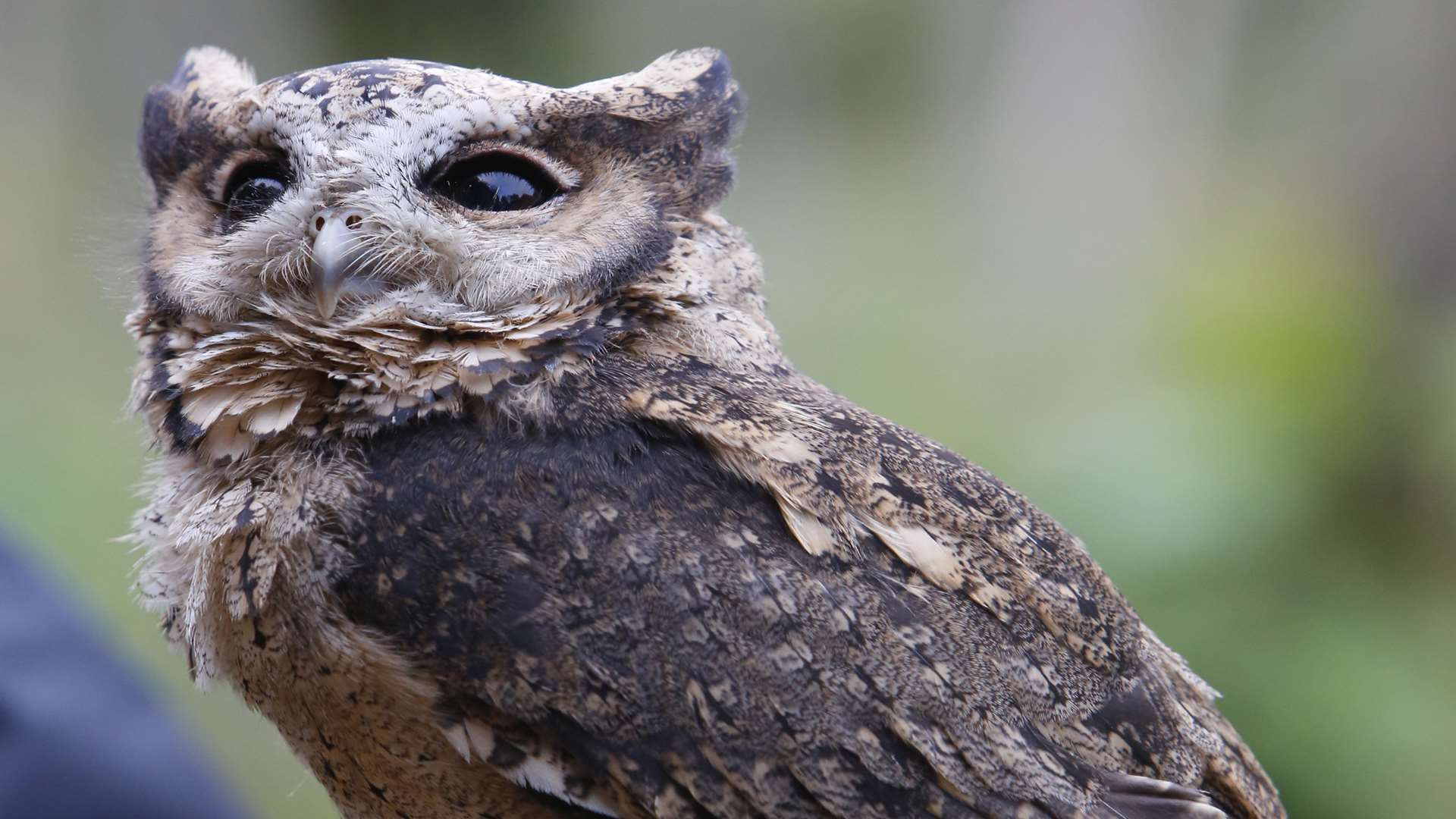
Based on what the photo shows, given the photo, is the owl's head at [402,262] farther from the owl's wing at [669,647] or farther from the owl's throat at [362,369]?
the owl's wing at [669,647]

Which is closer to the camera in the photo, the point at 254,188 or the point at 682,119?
the point at 254,188

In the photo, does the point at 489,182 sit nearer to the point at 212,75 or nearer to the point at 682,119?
the point at 682,119

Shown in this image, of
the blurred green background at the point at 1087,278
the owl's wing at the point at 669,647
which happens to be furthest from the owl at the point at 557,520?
the blurred green background at the point at 1087,278

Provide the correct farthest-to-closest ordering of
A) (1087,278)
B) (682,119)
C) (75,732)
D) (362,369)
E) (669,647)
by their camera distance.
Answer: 1. (1087,278)
2. (75,732)
3. (682,119)
4. (362,369)
5. (669,647)

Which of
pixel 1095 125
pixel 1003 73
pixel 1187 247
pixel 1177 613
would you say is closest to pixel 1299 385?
pixel 1177 613

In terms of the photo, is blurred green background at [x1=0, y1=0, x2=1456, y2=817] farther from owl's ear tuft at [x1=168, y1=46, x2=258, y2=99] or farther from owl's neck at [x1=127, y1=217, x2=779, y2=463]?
owl's neck at [x1=127, y1=217, x2=779, y2=463]

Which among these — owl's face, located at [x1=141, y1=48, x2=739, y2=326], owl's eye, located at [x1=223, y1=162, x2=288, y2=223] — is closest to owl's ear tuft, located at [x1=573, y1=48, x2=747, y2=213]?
owl's face, located at [x1=141, y1=48, x2=739, y2=326]

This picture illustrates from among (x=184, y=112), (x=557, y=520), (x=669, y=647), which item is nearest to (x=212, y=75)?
(x=184, y=112)
